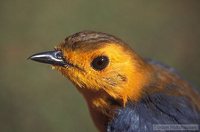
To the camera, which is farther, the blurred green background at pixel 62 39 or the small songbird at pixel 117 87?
the blurred green background at pixel 62 39

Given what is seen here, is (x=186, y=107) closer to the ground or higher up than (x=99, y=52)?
closer to the ground

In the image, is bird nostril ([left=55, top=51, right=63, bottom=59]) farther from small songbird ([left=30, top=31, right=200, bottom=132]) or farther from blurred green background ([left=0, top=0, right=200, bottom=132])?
blurred green background ([left=0, top=0, right=200, bottom=132])

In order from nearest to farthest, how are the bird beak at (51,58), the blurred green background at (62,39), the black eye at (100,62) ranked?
the black eye at (100,62) < the bird beak at (51,58) < the blurred green background at (62,39)

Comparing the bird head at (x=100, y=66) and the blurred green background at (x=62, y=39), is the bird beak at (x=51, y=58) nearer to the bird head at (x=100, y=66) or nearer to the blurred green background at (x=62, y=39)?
the bird head at (x=100, y=66)

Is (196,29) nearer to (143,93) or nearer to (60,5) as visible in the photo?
(60,5)

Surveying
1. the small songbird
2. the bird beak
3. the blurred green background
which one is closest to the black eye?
the small songbird

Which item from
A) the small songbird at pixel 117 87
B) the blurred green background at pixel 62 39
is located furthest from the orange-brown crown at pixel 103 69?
the blurred green background at pixel 62 39

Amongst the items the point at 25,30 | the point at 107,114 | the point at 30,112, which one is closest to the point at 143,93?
the point at 107,114

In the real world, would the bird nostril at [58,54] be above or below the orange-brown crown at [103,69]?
above
